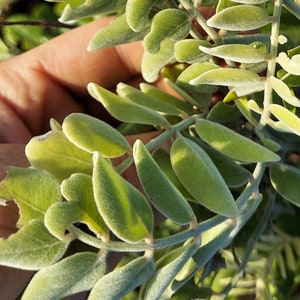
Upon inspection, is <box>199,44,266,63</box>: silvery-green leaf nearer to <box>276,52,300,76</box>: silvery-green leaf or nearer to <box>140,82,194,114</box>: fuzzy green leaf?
<box>276,52,300,76</box>: silvery-green leaf

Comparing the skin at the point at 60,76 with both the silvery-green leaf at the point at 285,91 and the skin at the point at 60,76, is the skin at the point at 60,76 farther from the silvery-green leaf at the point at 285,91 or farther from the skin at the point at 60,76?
the silvery-green leaf at the point at 285,91

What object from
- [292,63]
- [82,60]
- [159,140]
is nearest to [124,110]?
[159,140]

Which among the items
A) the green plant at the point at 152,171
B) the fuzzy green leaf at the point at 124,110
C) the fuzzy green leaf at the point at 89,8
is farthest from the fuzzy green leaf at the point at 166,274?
the fuzzy green leaf at the point at 89,8

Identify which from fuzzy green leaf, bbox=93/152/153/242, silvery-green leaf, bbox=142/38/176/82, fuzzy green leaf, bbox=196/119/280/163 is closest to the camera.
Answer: fuzzy green leaf, bbox=93/152/153/242

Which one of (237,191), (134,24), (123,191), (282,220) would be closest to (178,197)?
(123,191)

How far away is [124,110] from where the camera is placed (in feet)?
1.67

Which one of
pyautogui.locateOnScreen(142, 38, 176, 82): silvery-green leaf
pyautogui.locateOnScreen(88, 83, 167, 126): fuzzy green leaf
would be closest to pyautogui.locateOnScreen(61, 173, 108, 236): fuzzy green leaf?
pyautogui.locateOnScreen(88, 83, 167, 126): fuzzy green leaf

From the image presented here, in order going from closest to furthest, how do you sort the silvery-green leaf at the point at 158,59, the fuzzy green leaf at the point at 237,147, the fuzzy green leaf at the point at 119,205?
the fuzzy green leaf at the point at 119,205, the fuzzy green leaf at the point at 237,147, the silvery-green leaf at the point at 158,59

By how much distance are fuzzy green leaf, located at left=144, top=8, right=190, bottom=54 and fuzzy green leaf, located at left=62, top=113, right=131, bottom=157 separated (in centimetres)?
10

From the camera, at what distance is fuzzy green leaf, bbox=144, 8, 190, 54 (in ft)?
1.71

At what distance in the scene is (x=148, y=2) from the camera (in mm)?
511

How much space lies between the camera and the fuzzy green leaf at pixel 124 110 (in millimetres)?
505

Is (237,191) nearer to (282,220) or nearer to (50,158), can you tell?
(282,220)

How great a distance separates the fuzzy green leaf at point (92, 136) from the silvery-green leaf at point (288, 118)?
0.13m
